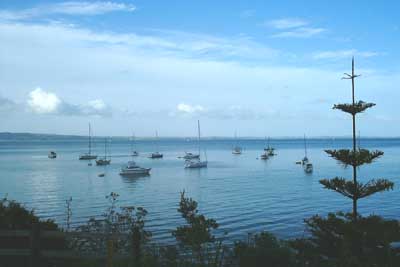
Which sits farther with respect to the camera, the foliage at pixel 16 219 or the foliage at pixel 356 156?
the foliage at pixel 356 156

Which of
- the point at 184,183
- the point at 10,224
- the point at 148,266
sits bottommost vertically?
the point at 184,183

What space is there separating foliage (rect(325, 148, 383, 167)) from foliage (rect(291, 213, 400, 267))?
1.58 meters

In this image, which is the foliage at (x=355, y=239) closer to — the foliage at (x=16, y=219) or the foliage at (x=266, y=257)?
the foliage at (x=266, y=257)

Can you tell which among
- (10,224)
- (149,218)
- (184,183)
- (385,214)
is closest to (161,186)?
(184,183)

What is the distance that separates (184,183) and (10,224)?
177ft

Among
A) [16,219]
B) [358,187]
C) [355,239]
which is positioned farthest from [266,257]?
[16,219]

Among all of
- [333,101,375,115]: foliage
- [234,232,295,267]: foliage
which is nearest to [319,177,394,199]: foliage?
[333,101,375,115]: foliage

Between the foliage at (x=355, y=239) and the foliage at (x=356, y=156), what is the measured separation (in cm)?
158

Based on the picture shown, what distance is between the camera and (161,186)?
59.8 metres

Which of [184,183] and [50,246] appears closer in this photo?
[50,246]

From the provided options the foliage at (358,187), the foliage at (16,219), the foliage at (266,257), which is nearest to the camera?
the foliage at (266,257)

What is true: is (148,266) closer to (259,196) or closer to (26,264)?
(26,264)

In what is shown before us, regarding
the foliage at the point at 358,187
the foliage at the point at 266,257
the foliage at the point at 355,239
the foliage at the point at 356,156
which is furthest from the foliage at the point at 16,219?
the foliage at the point at 356,156

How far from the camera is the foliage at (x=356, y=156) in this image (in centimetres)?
1252
